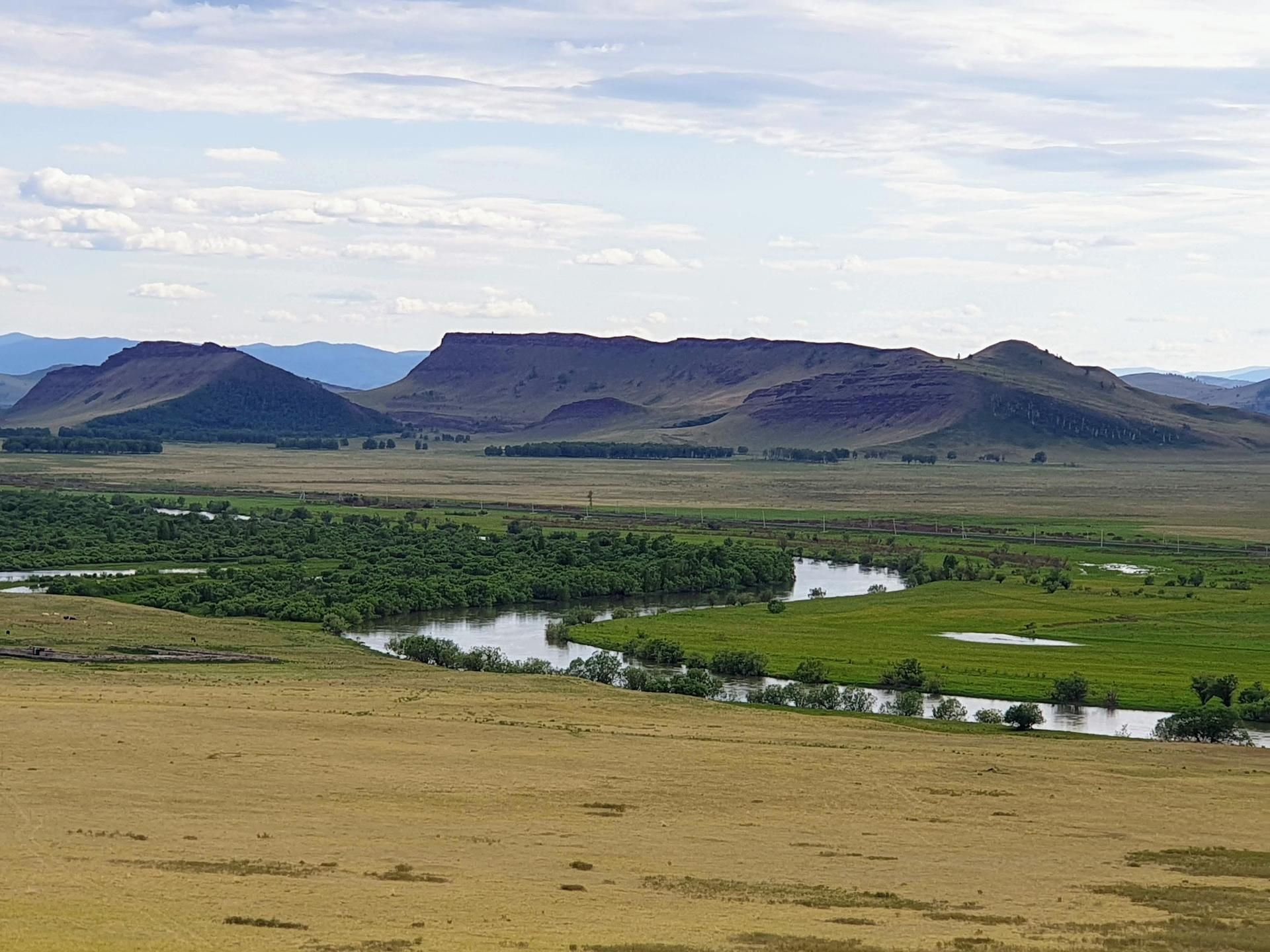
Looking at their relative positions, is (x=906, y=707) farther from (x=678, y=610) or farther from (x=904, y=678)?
(x=678, y=610)

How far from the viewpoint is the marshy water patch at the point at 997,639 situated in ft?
269

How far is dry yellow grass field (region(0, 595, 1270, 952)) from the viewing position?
28562 mm

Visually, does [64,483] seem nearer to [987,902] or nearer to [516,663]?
[516,663]

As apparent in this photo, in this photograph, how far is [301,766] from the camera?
140ft

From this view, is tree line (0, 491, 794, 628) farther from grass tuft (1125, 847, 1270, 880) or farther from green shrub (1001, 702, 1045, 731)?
grass tuft (1125, 847, 1270, 880)

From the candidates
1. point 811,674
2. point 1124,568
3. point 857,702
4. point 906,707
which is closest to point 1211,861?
point 906,707

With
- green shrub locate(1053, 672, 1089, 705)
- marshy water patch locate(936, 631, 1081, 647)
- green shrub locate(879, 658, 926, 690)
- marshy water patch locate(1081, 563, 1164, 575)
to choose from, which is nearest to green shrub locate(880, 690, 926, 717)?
green shrub locate(879, 658, 926, 690)

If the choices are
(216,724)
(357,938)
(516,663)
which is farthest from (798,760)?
(516,663)

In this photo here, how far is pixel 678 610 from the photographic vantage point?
9688 centimetres

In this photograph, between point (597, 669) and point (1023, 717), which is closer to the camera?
point (1023, 717)

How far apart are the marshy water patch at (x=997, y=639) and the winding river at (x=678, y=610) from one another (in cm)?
23

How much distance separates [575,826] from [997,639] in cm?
5110

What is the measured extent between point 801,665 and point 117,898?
45624mm

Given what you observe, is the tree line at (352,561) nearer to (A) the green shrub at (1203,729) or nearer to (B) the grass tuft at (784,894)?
(A) the green shrub at (1203,729)
